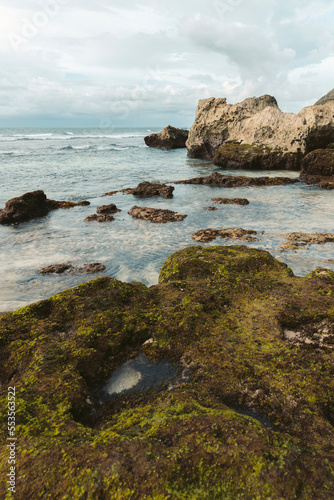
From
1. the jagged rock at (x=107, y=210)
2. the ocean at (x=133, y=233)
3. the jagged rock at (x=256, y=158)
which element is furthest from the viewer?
the jagged rock at (x=256, y=158)

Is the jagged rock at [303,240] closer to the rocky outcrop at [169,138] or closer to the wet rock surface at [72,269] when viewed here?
the wet rock surface at [72,269]

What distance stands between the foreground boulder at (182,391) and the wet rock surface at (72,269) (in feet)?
16.6

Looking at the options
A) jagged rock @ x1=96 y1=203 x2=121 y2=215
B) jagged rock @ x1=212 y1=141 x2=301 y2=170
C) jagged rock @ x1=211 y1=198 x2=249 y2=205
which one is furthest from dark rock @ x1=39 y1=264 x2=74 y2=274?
jagged rock @ x1=212 y1=141 x2=301 y2=170

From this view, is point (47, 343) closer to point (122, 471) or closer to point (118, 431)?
point (118, 431)

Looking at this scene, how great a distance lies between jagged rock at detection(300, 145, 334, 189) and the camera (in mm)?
26891

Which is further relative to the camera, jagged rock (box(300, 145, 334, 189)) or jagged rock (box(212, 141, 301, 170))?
jagged rock (box(212, 141, 301, 170))

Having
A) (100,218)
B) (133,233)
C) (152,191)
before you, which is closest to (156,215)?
(133,233)

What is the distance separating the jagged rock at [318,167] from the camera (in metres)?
26.9

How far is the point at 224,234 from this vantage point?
13859 mm

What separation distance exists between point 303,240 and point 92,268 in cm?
880

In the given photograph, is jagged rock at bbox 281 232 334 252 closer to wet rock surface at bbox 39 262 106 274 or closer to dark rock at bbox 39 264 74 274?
wet rock surface at bbox 39 262 106 274

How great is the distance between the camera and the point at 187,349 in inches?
171

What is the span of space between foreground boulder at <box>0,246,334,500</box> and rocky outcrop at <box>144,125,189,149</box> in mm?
72538

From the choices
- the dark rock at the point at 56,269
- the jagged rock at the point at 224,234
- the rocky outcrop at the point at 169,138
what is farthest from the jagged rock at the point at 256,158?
the rocky outcrop at the point at 169,138
